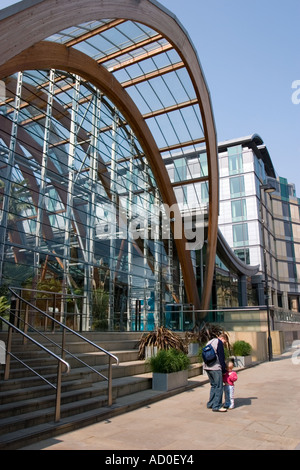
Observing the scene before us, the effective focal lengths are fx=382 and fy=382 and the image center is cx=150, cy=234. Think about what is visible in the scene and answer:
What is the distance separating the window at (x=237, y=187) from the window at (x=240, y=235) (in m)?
4.71

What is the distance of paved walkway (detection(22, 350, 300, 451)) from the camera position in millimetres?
5387

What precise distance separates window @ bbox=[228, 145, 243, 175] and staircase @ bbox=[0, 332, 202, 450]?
48584 millimetres

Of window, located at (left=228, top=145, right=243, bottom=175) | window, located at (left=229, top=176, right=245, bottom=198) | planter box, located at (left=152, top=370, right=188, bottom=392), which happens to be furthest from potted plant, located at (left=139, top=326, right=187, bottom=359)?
window, located at (left=228, top=145, right=243, bottom=175)

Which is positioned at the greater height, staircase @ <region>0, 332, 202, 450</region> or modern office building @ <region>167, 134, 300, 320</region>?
modern office building @ <region>167, 134, 300, 320</region>

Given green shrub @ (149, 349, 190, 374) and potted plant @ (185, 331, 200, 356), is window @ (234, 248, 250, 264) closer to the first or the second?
potted plant @ (185, 331, 200, 356)

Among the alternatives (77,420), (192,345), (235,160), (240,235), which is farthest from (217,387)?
(235,160)

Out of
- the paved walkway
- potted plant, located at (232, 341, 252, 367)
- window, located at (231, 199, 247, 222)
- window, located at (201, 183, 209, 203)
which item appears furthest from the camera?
window, located at (231, 199, 247, 222)

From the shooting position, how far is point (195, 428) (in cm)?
639

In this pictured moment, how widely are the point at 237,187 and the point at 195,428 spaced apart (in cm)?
5171

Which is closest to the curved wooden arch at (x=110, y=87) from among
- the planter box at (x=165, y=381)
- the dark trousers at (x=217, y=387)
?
the planter box at (x=165, y=381)

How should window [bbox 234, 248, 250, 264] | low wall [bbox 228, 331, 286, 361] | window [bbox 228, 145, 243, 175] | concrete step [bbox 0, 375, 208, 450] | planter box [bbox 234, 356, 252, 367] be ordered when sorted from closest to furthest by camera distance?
concrete step [bbox 0, 375, 208, 450] → planter box [bbox 234, 356, 252, 367] → low wall [bbox 228, 331, 286, 361] → window [bbox 234, 248, 250, 264] → window [bbox 228, 145, 243, 175]

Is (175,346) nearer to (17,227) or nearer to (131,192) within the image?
(17,227)

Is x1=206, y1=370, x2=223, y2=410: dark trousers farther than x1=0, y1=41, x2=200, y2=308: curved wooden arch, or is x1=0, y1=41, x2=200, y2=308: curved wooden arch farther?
x1=0, y1=41, x2=200, y2=308: curved wooden arch

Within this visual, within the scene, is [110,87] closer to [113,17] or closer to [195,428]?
[113,17]
